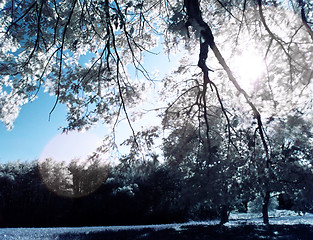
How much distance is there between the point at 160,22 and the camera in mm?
9891

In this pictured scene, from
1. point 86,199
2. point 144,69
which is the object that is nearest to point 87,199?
point 86,199

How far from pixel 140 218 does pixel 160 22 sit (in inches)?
1060

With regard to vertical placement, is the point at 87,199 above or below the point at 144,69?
below

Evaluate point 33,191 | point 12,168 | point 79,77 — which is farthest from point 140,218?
point 79,77

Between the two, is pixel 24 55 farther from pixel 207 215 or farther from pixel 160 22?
pixel 207 215

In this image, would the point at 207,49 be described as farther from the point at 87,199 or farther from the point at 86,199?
the point at 86,199

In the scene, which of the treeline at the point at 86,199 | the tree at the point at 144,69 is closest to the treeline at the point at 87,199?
the treeline at the point at 86,199

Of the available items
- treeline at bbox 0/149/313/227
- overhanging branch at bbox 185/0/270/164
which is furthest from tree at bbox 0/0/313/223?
treeline at bbox 0/149/313/227

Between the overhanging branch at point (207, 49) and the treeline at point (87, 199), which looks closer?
the overhanging branch at point (207, 49)

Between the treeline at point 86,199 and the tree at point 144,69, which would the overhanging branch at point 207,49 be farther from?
the treeline at point 86,199

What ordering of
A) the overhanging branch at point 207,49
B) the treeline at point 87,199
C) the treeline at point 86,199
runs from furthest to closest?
the treeline at point 86,199 → the treeline at point 87,199 → the overhanging branch at point 207,49

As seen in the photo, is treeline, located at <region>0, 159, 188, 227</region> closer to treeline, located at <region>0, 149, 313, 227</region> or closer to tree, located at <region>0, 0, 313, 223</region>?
treeline, located at <region>0, 149, 313, 227</region>

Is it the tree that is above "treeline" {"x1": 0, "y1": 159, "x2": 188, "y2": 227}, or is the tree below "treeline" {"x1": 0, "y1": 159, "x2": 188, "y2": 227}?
above

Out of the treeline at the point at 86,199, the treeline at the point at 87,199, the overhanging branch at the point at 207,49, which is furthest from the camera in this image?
the treeline at the point at 86,199
